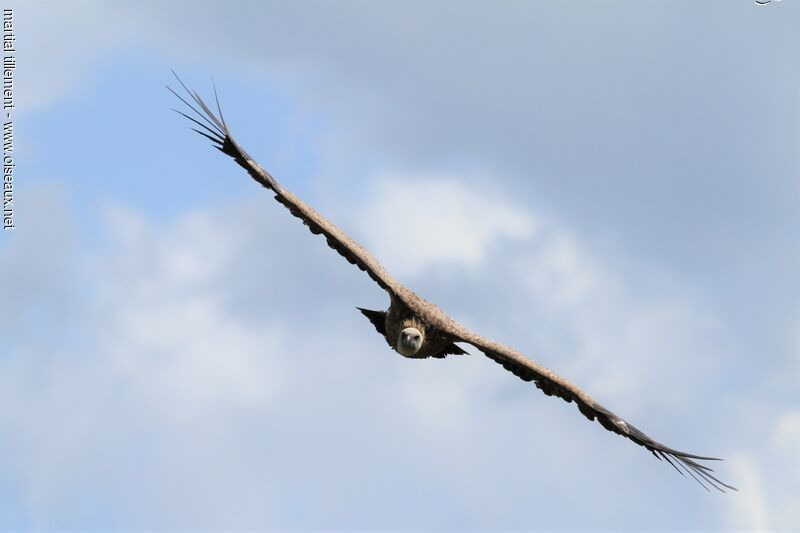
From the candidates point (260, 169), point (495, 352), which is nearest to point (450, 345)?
point (495, 352)

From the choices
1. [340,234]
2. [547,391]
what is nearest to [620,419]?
[547,391]

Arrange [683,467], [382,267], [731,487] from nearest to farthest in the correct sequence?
[731,487]
[683,467]
[382,267]

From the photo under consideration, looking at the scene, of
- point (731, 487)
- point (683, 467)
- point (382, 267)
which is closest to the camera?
point (731, 487)

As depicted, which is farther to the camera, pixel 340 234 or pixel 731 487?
pixel 340 234

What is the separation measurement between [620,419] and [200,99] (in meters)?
8.02

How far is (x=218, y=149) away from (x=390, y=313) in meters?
3.69

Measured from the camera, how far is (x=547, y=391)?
79.0ft

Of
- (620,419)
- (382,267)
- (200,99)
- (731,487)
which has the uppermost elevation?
(200,99)

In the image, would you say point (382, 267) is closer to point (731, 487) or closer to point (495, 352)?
point (495, 352)

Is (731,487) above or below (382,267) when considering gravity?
below

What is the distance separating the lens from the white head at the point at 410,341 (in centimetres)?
2369

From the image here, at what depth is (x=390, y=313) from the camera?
24.3 meters

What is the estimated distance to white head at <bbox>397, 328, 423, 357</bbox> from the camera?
77.7 ft

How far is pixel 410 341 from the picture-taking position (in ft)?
77.7
